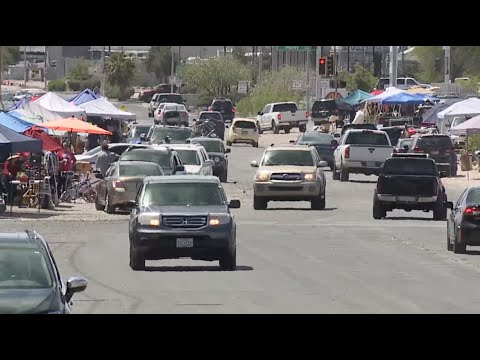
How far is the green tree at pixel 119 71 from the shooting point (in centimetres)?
12531

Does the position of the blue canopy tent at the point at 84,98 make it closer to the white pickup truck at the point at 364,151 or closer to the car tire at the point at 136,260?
the white pickup truck at the point at 364,151

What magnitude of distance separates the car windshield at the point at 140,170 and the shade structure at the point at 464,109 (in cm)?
2375

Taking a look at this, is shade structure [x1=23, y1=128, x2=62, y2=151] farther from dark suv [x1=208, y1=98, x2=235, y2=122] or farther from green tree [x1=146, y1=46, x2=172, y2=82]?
green tree [x1=146, y1=46, x2=172, y2=82]

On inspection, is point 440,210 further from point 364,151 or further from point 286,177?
point 364,151

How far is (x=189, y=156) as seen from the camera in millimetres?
41438

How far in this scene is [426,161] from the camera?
3669 cm

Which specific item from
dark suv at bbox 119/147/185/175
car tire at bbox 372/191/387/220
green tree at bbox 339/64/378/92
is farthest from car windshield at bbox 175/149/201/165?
green tree at bbox 339/64/378/92

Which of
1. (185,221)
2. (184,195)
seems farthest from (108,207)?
(185,221)

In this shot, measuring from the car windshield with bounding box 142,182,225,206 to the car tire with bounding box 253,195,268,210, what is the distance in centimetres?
1386

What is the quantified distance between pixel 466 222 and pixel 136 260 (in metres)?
6.74

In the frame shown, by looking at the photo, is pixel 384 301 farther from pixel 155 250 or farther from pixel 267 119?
pixel 267 119
